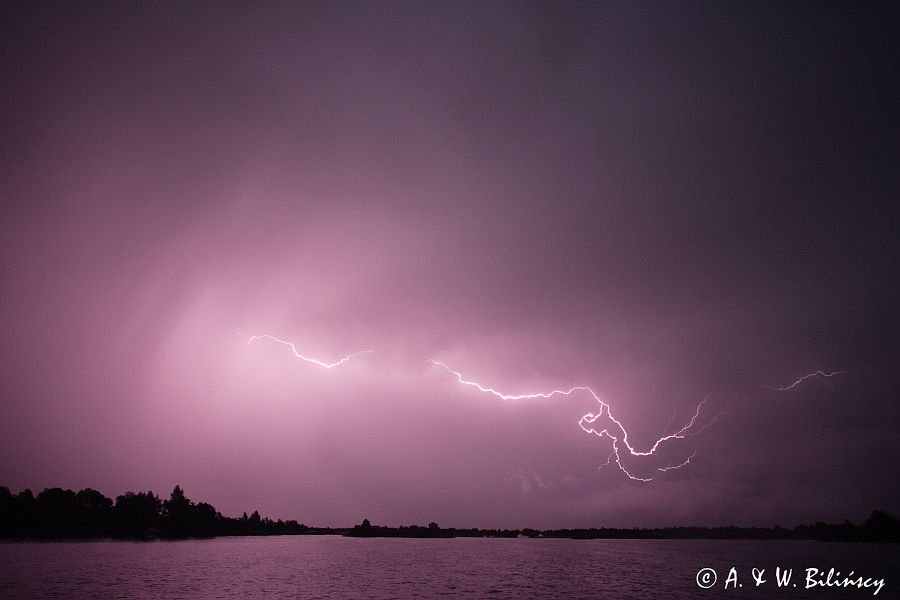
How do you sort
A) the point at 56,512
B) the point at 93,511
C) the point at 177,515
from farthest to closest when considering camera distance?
the point at 177,515, the point at 93,511, the point at 56,512

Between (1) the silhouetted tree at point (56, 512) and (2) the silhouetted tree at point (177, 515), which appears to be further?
(2) the silhouetted tree at point (177, 515)

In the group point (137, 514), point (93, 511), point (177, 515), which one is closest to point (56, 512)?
point (93, 511)

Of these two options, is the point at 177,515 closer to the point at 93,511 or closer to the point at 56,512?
the point at 93,511

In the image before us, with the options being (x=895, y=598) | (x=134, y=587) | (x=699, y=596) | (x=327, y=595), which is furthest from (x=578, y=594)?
(x=134, y=587)

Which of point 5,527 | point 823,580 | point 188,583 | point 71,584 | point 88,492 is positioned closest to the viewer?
point 71,584

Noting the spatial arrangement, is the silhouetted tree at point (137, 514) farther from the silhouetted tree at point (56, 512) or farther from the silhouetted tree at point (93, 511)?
the silhouetted tree at point (56, 512)

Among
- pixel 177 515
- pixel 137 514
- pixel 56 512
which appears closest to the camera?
pixel 56 512

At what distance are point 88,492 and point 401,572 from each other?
130990 mm

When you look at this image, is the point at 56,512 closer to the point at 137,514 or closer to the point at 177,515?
the point at 137,514

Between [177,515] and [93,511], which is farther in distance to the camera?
[177,515]

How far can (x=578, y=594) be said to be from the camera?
45.9 m

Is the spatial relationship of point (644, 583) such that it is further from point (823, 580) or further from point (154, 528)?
point (154, 528)

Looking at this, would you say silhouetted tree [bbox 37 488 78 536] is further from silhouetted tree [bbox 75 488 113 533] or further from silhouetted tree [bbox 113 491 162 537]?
silhouetted tree [bbox 113 491 162 537]

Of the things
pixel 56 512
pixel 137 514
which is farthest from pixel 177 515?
pixel 56 512
